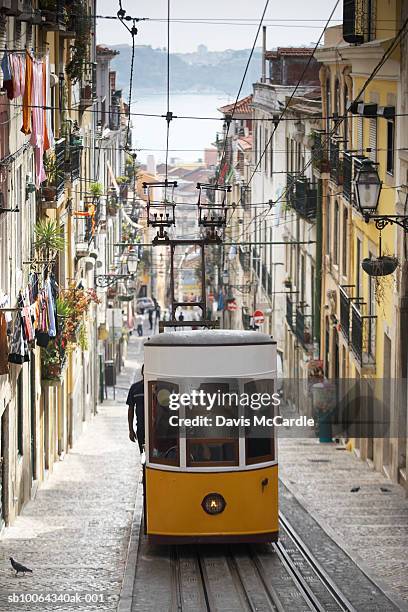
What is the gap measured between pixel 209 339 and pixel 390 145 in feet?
32.6

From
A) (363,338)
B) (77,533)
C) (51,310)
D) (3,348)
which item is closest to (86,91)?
(363,338)

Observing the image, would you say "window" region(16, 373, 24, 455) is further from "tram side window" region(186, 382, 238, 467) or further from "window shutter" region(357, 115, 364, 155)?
"window shutter" region(357, 115, 364, 155)

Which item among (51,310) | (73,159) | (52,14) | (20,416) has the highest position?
(52,14)

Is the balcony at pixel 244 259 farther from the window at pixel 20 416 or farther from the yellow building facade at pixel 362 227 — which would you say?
the window at pixel 20 416

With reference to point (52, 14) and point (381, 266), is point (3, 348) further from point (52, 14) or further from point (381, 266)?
point (52, 14)

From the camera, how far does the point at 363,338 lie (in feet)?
85.4

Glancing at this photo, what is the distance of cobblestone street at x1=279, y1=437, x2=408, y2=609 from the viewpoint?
15.2 m

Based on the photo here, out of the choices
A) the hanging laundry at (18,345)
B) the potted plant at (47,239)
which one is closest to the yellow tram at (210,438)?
the hanging laundry at (18,345)

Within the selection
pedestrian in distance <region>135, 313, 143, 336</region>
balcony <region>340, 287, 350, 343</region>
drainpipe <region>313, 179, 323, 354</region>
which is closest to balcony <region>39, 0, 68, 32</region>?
balcony <region>340, 287, 350, 343</region>

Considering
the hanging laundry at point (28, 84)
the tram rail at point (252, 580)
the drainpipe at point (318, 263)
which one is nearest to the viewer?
the tram rail at point (252, 580)

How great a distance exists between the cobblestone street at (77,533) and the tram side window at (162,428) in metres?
1.38

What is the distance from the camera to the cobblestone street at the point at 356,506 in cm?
1523

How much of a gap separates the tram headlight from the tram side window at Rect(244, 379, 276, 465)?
0.51 metres

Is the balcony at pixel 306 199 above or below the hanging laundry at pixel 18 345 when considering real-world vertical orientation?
above
